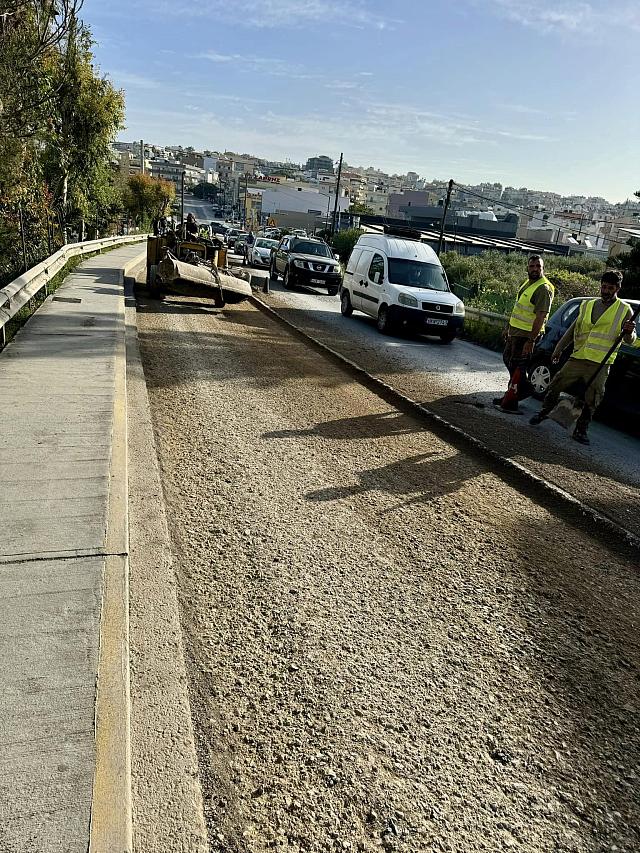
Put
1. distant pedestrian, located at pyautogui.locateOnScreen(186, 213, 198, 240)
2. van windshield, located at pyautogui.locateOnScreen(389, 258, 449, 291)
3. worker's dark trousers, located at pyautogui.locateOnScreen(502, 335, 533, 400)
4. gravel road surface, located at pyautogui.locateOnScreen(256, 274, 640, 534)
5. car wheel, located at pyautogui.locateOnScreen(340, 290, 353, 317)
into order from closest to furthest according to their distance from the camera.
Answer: gravel road surface, located at pyautogui.locateOnScreen(256, 274, 640, 534), worker's dark trousers, located at pyautogui.locateOnScreen(502, 335, 533, 400), van windshield, located at pyautogui.locateOnScreen(389, 258, 449, 291), distant pedestrian, located at pyautogui.locateOnScreen(186, 213, 198, 240), car wheel, located at pyautogui.locateOnScreen(340, 290, 353, 317)

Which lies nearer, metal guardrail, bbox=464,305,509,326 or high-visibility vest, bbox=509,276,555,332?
high-visibility vest, bbox=509,276,555,332

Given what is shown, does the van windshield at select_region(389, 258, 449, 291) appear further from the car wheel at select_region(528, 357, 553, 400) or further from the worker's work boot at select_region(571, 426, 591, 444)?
the worker's work boot at select_region(571, 426, 591, 444)

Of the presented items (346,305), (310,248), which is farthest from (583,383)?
(310,248)

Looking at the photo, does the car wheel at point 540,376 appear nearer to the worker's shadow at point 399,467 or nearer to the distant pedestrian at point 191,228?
the worker's shadow at point 399,467

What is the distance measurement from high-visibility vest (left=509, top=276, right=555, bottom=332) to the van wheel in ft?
18.4

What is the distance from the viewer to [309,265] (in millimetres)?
22109

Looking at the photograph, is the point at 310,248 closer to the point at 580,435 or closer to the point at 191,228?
the point at 191,228

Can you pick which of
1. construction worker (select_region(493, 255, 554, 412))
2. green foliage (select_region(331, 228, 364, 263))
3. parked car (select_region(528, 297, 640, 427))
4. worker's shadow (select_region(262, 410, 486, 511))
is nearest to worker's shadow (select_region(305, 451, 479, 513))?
worker's shadow (select_region(262, 410, 486, 511))

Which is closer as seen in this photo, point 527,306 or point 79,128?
point 527,306

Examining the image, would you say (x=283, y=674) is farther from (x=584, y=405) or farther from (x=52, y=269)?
(x=52, y=269)

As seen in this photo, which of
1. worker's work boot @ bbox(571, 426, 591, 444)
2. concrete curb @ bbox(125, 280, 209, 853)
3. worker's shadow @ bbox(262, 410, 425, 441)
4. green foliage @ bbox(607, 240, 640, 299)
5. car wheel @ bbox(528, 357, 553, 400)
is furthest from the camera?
green foliage @ bbox(607, 240, 640, 299)

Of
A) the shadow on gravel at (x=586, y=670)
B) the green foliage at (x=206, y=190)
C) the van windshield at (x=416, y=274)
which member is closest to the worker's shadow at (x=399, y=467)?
the shadow on gravel at (x=586, y=670)

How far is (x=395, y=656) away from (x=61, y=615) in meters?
1.62

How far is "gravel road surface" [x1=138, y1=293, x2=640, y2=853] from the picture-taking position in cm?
Result: 238
